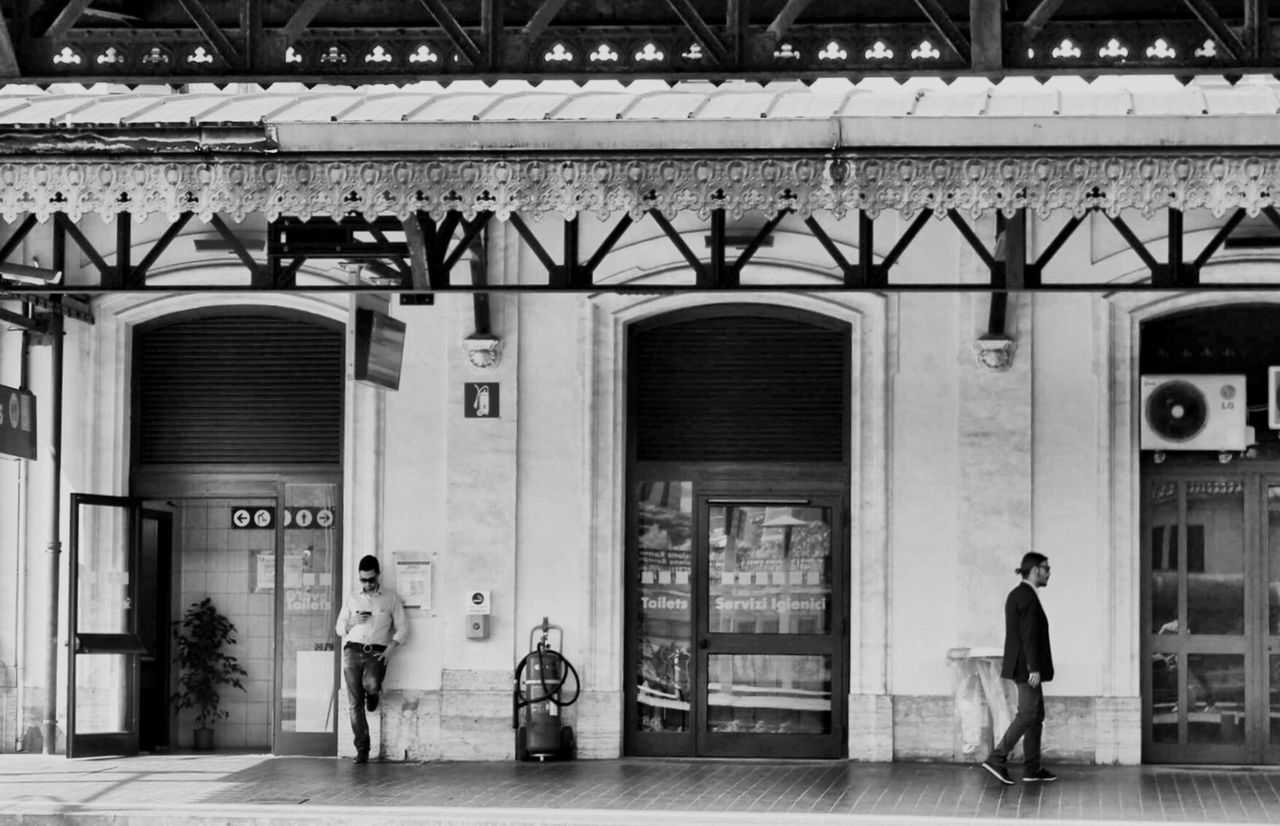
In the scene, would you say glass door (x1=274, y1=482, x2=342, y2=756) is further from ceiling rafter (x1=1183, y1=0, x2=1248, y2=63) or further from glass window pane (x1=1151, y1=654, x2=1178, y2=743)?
ceiling rafter (x1=1183, y1=0, x2=1248, y2=63)

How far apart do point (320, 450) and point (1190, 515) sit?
732 cm

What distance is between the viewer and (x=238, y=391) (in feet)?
60.1

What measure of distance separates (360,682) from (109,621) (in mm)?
2261

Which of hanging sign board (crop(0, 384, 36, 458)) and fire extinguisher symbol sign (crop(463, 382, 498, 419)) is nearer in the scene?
hanging sign board (crop(0, 384, 36, 458))

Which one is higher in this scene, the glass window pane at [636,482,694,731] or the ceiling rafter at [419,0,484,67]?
the ceiling rafter at [419,0,484,67]

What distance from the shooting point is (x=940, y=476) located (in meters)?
17.1

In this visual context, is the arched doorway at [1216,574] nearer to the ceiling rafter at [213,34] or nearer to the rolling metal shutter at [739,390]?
the rolling metal shutter at [739,390]

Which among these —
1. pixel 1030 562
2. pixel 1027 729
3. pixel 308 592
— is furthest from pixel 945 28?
pixel 308 592

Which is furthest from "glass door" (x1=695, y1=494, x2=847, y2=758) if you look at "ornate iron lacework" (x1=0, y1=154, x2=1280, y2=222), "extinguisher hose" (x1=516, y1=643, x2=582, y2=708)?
"ornate iron lacework" (x1=0, y1=154, x2=1280, y2=222)

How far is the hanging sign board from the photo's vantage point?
16.8 m

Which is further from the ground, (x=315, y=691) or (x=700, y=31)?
(x=700, y=31)

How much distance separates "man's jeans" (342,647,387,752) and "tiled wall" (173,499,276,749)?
6.28ft

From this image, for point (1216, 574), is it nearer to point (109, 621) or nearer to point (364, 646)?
point (364, 646)

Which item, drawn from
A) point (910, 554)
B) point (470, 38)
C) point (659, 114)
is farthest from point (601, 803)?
point (470, 38)
